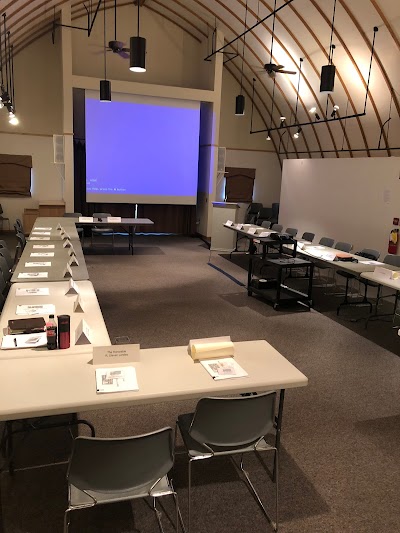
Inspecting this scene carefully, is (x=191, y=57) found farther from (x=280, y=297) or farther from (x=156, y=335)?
(x=156, y=335)

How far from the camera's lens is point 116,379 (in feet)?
8.27

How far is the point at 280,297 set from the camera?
23.2 feet

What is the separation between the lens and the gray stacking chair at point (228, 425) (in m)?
2.30

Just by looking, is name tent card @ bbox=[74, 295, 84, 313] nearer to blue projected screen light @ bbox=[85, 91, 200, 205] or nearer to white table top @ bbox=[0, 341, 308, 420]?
white table top @ bbox=[0, 341, 308, 420]

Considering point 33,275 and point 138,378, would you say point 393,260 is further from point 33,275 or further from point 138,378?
point 138,378

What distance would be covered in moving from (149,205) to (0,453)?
1109 cm

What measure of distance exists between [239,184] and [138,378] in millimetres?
13171

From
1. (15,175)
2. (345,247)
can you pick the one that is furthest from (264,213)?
(15,175)

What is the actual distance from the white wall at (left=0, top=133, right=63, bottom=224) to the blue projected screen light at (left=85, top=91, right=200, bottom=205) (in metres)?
1.98

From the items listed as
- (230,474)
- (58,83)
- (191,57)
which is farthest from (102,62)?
(230,474)

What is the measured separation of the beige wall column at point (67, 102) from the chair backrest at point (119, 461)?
404 inches

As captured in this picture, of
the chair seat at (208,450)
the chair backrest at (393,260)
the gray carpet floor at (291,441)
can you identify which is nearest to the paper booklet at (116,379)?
the chair seat at (208,450)

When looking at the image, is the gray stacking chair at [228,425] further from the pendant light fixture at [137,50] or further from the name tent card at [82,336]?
the pendant light fixture at [137,50]

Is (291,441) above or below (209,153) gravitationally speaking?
below
